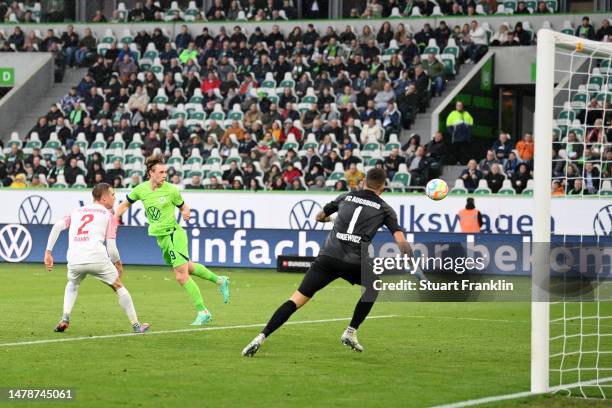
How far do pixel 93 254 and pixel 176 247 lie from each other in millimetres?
1640

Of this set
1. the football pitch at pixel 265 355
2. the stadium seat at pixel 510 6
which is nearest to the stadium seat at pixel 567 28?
the stadium seat at pixel 510 6

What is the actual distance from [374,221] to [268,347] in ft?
6.33

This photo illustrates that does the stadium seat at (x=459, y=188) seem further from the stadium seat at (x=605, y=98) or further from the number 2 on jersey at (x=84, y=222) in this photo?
the number 2 on jersey at (x=84, y=222)

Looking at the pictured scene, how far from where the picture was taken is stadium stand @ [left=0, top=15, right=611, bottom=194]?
31016mm

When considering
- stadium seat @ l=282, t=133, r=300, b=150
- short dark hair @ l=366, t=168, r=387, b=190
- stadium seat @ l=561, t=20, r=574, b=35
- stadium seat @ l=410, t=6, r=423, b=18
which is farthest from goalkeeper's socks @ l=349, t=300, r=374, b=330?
stadium seat @ l=410, t=6, r=423, b=18

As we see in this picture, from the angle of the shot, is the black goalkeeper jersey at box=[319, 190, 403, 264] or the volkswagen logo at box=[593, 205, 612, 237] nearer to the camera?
the black goalkeeper jersey at box=[319, 190, 403, 264]

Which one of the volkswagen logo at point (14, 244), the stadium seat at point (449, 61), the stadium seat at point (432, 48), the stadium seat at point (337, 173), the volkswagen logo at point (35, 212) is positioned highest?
the stadium seat at point (432, 48)

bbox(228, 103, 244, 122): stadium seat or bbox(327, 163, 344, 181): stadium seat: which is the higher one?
bbox(228, 103, 244, 122): stadium seat

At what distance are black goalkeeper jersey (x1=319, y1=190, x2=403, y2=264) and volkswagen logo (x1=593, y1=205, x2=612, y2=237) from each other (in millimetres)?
11756

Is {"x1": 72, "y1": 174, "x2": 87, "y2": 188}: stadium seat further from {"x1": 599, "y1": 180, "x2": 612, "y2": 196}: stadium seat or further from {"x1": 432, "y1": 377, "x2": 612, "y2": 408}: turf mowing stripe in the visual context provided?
{"x1": 432, "y1": 377, "x2": 612, "y2": 408}: turf mowing stripe

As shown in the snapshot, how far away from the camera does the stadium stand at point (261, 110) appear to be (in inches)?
1221

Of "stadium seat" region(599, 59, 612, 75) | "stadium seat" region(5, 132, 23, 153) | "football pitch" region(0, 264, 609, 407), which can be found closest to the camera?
"football pitch" region(0, 264, 609, 407)

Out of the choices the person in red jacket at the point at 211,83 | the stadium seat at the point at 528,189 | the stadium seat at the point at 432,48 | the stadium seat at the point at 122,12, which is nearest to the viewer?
the stadium seat at the point at 528,189

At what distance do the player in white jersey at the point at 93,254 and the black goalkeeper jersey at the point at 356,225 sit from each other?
9.83ft
